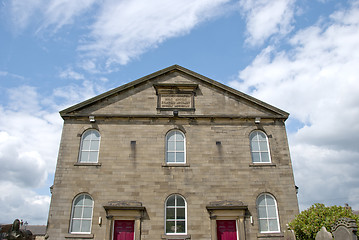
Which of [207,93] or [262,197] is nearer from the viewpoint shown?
[262,197]

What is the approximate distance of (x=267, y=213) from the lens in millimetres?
14289

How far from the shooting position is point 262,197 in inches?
577

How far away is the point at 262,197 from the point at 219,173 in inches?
103

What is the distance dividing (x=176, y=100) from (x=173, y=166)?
4141 mm

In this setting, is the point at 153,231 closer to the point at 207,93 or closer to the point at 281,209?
the point at 281,209

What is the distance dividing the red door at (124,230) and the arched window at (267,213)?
6600 mm

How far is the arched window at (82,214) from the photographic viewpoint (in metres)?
13.8

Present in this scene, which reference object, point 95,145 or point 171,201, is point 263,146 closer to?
point 171,201

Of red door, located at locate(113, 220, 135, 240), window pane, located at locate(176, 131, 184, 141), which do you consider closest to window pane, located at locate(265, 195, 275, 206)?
window pane, located at locate(176, 131, 184, 141)

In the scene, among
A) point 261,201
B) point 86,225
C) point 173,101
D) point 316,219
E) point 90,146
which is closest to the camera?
point 316,219

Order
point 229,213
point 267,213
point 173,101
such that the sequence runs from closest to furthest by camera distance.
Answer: point 229,213
point 267,213
point 173,101

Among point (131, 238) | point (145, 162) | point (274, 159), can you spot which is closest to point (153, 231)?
point (131, 238)

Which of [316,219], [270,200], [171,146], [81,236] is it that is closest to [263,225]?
[270,200]

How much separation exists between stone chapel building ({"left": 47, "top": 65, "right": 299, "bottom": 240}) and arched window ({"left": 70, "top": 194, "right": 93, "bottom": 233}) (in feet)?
0.16
